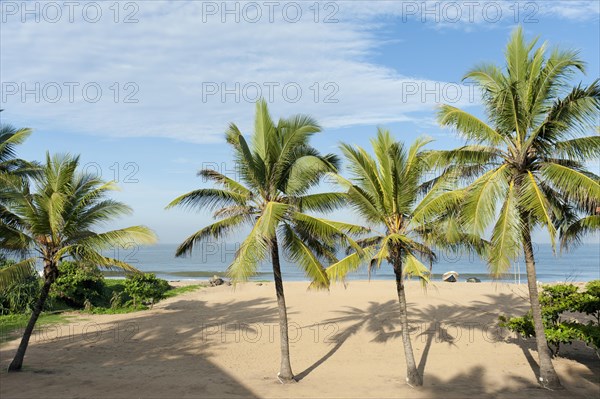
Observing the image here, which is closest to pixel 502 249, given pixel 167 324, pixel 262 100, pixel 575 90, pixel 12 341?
pixel 575 90

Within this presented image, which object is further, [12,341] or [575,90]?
[12,341]

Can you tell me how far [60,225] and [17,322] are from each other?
11.9 meters

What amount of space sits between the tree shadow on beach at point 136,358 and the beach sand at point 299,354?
40 millimetres

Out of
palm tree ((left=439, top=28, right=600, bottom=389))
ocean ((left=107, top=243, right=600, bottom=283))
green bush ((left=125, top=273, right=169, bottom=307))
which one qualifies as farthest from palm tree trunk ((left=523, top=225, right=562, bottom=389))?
green bush ((left=125, top=273, right=169, bottom=307))

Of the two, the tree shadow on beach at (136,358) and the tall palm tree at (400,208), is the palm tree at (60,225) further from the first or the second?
the tall palm tree at (400,208)

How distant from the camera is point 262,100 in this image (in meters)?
13.8

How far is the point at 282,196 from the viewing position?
1400 cm

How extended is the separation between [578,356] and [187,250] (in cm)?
1321

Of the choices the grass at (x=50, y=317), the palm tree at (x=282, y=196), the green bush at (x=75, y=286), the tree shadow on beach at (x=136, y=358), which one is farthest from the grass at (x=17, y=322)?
the palm tree at (x=282, y=196)

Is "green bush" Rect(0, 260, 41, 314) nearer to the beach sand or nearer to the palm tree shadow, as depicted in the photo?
the beach sand

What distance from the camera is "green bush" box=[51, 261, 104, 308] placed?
27.4 metres

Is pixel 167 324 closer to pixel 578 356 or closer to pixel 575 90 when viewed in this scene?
pixel 578 356

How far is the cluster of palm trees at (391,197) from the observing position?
12156 mm

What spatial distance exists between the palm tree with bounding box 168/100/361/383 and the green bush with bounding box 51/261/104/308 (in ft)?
53.1
